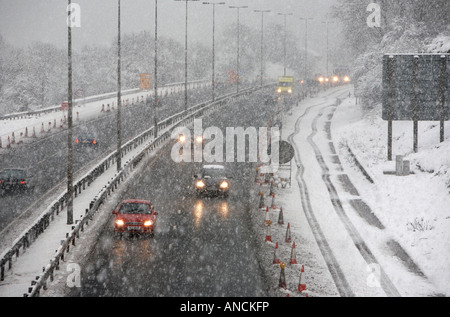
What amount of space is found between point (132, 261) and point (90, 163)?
74.2ft

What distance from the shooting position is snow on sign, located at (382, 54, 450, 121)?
36.4 metres

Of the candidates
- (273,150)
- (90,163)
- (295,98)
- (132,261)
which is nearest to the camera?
(132,261)

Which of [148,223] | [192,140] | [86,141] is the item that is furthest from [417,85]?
[86,141]

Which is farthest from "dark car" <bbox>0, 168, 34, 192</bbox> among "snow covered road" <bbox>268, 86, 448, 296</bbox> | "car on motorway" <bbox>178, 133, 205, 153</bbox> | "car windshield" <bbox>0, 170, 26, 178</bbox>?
"car on motorway" <bbox>178, 133, 205, 153</bbox>

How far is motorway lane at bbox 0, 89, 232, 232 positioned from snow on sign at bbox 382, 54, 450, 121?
19486 millimetres

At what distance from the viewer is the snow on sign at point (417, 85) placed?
36438mm

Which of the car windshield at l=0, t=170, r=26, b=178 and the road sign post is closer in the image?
the car windshield at l=0, t=170, r=26, b=178

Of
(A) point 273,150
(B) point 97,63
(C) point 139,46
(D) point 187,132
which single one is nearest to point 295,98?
(D) point 187,132

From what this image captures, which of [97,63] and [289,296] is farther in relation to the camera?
[97,63]

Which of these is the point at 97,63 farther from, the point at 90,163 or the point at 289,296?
the point at 289,296

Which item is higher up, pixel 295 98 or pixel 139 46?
pixel 139 46

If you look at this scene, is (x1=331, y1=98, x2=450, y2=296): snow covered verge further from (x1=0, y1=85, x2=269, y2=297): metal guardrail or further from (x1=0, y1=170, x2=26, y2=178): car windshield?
(x1=0, y1=170, x2=26, y2=178): car windshield

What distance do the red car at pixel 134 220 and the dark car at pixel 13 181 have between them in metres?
10.7

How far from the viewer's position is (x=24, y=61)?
130 m
